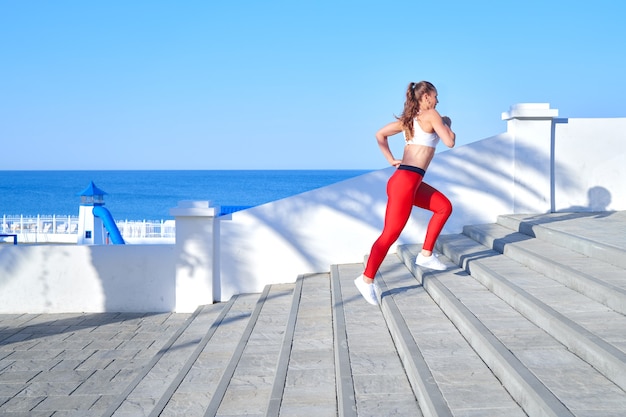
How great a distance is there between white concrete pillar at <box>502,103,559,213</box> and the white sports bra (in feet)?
11.5

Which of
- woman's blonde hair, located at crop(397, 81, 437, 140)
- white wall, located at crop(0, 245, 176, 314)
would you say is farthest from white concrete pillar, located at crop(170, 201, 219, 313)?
woman's blonde hair, located at crop(397, 81, 437, 140)

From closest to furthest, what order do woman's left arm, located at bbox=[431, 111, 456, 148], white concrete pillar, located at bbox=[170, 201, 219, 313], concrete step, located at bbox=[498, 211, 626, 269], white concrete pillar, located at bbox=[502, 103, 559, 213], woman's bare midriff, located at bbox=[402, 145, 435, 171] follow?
woman's left arm, located at bbox=[431, 111, 456, 148], woman's bare midriff, located at bbox=[402, 145, 435, 171], concrete step, located at bbox=[498, 211, 626, 269], white concrete pillar, located at bbox=[170, 201, 219, 313], white concrete pillar, located at bbox=[502, 103, 559, 213]

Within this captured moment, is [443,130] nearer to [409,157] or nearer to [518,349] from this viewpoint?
[409,157]

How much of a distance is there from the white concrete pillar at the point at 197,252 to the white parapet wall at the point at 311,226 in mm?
12

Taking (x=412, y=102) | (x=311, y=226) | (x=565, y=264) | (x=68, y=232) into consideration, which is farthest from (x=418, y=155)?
(x=68, y=232)

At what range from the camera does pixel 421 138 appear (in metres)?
5.17

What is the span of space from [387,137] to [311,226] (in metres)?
2.78

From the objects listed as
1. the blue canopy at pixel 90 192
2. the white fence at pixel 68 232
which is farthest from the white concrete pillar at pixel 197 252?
the white fence at pixel 68 232

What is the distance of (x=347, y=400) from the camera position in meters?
3.60

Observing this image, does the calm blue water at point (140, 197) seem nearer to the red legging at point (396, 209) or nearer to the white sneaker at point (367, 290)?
the white sneaker at point (367, 290)

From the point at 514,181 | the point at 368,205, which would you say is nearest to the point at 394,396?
the point at 368,205

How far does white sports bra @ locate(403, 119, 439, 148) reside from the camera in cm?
516

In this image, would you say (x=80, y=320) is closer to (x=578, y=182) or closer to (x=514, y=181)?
(x=514, y=181)

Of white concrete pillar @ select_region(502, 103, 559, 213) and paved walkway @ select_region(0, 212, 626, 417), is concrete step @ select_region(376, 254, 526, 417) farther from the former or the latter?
white concrete pillar @ select_region(502, 103, 559, 213)
